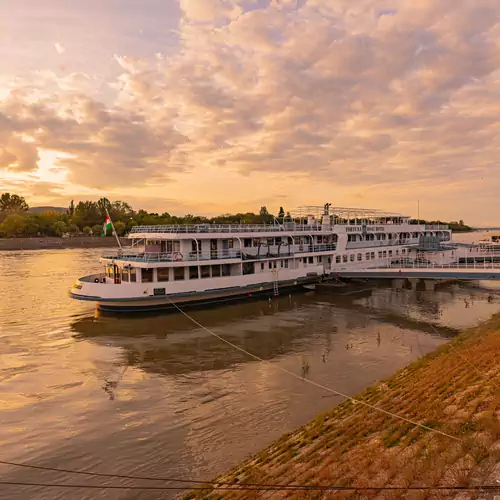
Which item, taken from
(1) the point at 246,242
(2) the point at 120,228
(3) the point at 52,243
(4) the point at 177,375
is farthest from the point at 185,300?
(2) the point at 120,228

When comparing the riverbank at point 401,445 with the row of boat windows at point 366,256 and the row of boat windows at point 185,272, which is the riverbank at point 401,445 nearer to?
the row of boat windows at point 185,272

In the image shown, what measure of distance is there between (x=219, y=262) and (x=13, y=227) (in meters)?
128

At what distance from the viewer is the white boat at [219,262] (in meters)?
30.3

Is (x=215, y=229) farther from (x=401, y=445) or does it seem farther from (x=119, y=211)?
(x=119, y=211)

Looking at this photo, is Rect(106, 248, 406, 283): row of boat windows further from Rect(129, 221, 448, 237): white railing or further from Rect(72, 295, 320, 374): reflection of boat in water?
Rect(129, 221, 448, 237): white railing

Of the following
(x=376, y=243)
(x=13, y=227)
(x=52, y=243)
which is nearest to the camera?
(x=376, y=243)

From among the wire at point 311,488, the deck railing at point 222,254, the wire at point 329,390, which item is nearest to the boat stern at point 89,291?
the deck railing at point 222,254

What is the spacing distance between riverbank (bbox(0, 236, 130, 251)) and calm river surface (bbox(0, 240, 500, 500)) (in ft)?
304

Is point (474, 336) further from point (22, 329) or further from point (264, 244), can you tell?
point (22, 329)

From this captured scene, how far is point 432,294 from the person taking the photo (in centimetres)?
3981

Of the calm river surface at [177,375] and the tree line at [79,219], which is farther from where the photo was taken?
the tree line at [79,219]

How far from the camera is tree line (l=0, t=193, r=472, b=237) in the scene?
443 ft

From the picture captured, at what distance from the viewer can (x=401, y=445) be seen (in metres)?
9.44

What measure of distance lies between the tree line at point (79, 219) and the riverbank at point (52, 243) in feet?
23.1
